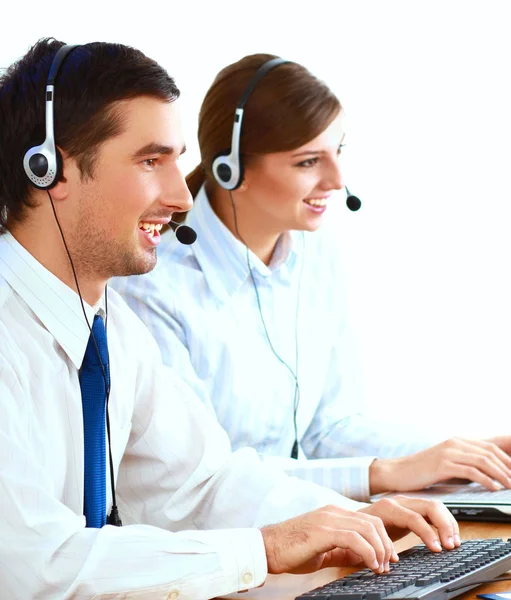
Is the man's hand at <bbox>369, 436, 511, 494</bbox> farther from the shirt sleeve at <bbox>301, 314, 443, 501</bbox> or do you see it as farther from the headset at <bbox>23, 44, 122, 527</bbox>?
the headset at <bbox>23, 44, 122, 527</bbox>

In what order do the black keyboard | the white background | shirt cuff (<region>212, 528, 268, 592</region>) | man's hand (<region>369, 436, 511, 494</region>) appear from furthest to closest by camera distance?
the white background, man's hand (<region>369, 436, 511, 494</region>), shirt cuff (<region>212, 528, 268, 592</region>), the black keyboard

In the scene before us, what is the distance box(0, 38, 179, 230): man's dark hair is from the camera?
4.14 ft

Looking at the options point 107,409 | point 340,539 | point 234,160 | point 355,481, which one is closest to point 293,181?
point 234,160

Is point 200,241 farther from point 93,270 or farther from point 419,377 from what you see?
point 419,377

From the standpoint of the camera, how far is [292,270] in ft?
6.85

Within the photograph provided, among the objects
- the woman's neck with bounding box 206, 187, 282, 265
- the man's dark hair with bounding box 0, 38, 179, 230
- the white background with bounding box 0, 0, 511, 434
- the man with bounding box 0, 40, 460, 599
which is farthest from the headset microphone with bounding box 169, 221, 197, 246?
the white background with bounding box 0, 0, 511, 434

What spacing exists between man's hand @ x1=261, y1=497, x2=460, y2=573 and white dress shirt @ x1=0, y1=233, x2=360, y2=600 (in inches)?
1.3

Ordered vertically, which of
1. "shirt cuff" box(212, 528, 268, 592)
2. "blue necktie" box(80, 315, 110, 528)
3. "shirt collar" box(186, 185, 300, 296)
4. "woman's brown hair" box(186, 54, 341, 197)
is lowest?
"shirt cuff" box(212, 528, 268, 592)

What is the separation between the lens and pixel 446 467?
1.54 meters

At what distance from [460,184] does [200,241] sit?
110 cm

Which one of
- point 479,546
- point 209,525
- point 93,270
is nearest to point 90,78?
point 93,270

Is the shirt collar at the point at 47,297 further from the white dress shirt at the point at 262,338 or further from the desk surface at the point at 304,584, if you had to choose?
the white dress shirt at the point at 262,338

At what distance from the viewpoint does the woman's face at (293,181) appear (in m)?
2.00

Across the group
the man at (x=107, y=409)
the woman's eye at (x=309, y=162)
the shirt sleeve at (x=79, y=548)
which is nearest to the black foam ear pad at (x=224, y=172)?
the woman's eye at (x=309, y=162)
